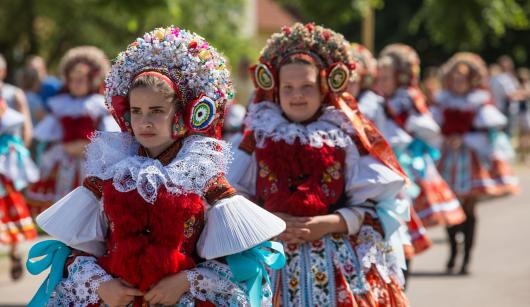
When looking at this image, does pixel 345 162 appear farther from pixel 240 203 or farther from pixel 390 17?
pixel 390 17

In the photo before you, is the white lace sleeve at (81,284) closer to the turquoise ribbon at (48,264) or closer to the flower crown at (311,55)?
the turquoise ribbon at (48,264)

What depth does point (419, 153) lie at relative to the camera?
352 inches

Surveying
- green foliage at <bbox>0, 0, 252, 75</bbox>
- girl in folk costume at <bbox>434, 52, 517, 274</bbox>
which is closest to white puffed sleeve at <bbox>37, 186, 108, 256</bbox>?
girl in folk costume at <bbox>434, 52, 517, 274</bbox>

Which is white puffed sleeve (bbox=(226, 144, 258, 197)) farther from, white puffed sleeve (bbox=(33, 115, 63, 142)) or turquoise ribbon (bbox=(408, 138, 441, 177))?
white puffed sleeve (bbox=(33, 115, 63, 142))

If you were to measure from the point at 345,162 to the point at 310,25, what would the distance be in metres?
0.73

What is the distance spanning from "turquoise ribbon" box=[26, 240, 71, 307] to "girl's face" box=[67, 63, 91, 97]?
4800mm

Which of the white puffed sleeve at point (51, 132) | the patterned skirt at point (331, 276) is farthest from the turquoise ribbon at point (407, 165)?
the patterned skirt at point (331, 276)

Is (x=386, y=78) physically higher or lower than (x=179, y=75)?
higher

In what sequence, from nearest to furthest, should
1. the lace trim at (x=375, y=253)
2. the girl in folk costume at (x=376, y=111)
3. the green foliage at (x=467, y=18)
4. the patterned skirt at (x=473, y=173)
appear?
the lace trim at (x=375, y=253) < the girl in folk costume at (x=376, y=111) < the patterned skirt at (x=473, y=173) < the green foliage at (x=467, y=18)

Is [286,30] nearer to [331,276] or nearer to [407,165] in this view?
[331,276]

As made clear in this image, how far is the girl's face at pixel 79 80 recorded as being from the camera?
8750 mm

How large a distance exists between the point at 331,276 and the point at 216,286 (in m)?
1.09

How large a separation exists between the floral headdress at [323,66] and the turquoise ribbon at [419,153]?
377cm

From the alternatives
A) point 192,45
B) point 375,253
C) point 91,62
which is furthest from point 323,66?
point 91,62
